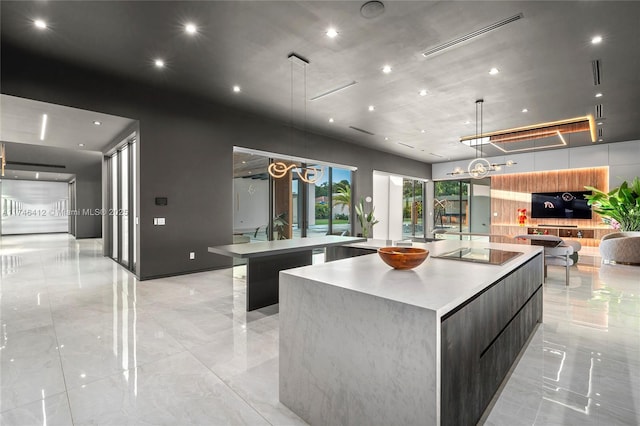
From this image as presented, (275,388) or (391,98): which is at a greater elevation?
(391,98)

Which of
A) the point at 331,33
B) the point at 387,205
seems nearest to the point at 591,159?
the point at 387,205

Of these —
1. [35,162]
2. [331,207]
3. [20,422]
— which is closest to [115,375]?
[20,422]

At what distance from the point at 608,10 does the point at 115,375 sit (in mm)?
5576

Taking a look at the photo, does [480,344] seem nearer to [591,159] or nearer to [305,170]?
[305,170]

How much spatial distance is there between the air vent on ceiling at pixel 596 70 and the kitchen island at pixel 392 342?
389cm

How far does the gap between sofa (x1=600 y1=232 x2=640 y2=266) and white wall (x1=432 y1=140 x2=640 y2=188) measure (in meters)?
2.64

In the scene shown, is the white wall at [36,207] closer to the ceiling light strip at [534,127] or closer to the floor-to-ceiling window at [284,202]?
the floor-to-ceiling window at [284,202]

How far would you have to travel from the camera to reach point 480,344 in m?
1.74

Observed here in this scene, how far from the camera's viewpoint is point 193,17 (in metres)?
3.23

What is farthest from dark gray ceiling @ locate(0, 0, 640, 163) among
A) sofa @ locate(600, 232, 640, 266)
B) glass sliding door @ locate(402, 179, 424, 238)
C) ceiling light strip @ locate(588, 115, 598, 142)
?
glass sliding door @ locate(402, 179, 424, 238)

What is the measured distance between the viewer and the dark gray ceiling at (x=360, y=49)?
3129 millimetres

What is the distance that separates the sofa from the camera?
22.9ft

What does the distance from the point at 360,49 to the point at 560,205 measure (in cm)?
958

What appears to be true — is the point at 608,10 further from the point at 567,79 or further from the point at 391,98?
the point at 391,98
